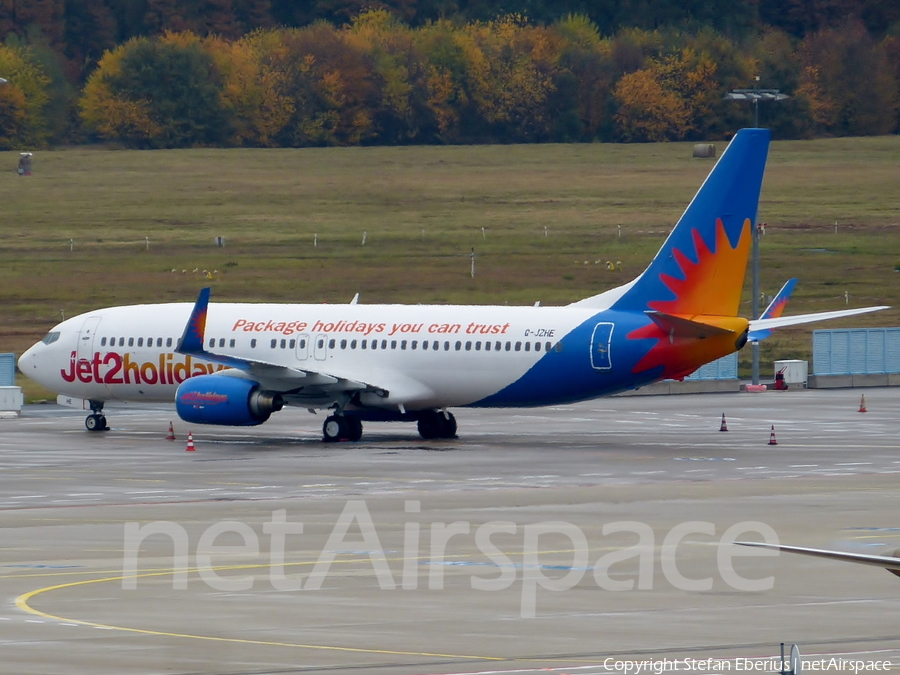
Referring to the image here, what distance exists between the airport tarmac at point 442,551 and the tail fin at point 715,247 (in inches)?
143

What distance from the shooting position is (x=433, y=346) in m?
46.8

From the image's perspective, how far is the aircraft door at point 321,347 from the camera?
48.2 meters

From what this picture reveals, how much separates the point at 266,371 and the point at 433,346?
14.2 feet

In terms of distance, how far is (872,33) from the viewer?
552 feet

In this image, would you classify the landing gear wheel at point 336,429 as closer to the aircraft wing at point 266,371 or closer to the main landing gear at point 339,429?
the main landing gear at point 339,429

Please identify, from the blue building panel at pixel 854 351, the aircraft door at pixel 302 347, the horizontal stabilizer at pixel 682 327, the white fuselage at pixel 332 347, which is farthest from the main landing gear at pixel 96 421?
the blue building panel at pixel 854 351

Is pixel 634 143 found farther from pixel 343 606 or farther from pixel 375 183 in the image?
pixel 343 606

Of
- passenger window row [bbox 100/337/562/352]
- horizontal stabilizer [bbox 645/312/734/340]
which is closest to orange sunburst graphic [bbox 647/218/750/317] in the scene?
horizontal stabilizer [bbox 645/312/734/340]

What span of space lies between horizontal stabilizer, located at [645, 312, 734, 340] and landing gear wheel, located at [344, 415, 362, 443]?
27.7 feet

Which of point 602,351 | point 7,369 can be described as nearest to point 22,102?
point 7,369

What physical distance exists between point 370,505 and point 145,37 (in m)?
138

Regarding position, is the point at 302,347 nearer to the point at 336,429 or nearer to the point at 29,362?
the point at 336,429

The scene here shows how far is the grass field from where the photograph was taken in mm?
92500

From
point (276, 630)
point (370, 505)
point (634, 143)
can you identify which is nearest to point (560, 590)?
point (276, 630)
